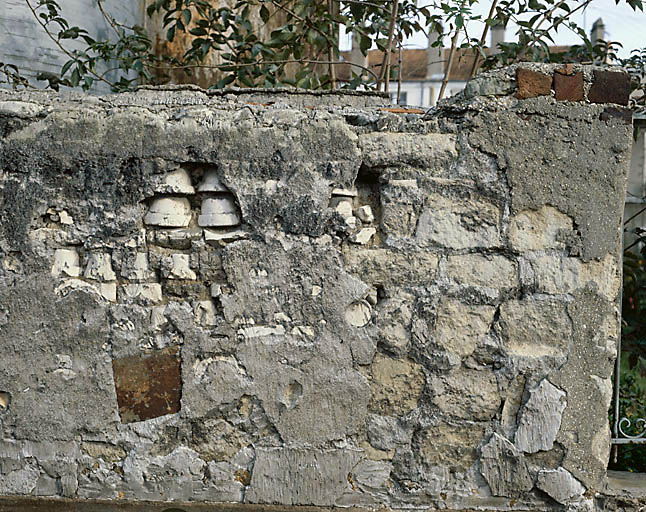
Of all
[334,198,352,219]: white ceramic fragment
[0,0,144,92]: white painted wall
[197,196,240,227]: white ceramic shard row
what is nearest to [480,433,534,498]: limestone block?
[334,198,352,219]: white ceramic fragment

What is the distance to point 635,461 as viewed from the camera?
10.1ft

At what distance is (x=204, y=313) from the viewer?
2346 millimetres

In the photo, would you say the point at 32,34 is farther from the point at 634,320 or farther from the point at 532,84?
the point at 634,320

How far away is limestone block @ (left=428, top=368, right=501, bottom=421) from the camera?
237 cm

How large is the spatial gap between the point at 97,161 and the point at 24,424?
95 cm

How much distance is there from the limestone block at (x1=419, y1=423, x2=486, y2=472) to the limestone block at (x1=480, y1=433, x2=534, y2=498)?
41 millimetres

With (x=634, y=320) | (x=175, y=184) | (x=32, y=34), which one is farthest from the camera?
(x=32, y=34)

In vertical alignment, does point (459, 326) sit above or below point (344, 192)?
below

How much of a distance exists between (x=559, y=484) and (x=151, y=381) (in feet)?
4.82

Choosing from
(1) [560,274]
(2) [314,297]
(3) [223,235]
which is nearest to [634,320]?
(1) [560,274]

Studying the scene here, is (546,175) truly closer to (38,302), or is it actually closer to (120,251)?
(120,251)

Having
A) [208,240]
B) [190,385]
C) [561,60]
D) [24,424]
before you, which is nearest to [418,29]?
[561,60]

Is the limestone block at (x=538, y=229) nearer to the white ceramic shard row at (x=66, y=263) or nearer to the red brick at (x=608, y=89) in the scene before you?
the red brick at (x=608, y=89)

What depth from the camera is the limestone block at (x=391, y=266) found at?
7.69 feet
